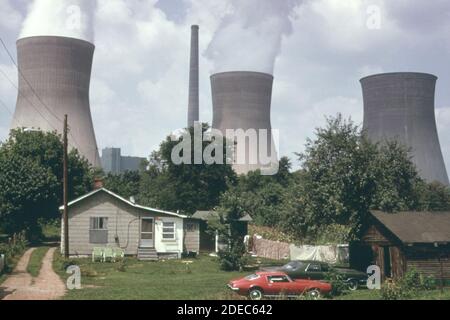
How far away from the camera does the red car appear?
20062 millimetres

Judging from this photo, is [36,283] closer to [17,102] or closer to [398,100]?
[17,102]

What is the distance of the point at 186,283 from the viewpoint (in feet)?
81.2

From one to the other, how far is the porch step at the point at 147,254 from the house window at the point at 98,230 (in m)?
2.77

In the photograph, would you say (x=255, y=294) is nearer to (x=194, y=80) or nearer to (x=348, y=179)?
(x=348, y=179)

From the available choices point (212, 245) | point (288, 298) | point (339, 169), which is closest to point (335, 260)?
Result: point (339, 169)

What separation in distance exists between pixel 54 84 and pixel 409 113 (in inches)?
1924

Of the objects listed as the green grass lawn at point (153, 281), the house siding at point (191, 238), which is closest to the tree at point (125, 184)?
the house siding at point (191, 238)

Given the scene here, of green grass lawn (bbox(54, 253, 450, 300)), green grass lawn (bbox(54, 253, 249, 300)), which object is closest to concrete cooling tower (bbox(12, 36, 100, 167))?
green grass lawn (bbox(54, 253, 450, 300))

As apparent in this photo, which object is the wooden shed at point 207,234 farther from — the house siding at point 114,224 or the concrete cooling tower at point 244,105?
the concrete cooling tower at point 244,105

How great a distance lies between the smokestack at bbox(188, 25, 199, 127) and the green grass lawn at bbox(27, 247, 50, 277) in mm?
87521

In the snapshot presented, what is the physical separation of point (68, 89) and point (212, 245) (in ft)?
101

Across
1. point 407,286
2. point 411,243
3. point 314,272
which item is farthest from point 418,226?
point 314,272

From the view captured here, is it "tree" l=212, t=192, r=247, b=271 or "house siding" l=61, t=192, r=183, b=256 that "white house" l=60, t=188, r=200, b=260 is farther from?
"tree" l=212, t=192, r=247, b=271

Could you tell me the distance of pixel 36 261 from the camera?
32.6 meters
